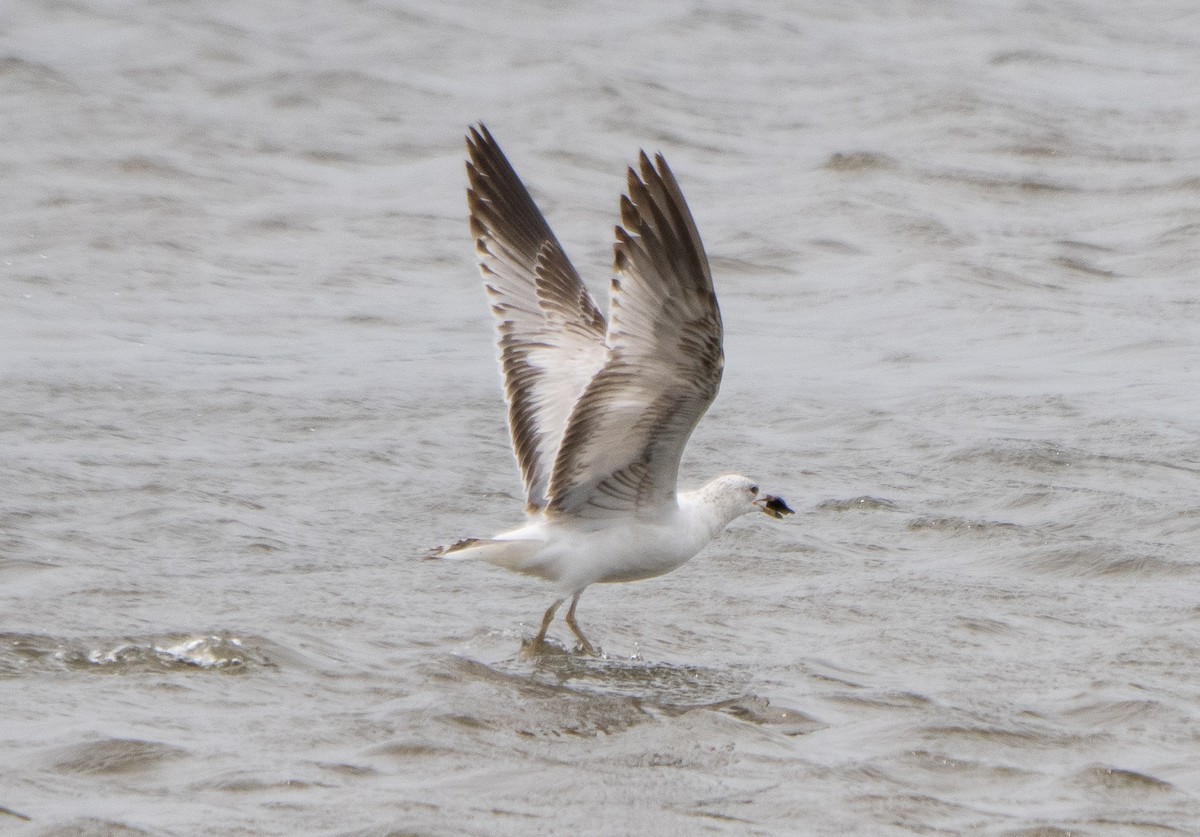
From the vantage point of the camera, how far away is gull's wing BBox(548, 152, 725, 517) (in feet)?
20.3

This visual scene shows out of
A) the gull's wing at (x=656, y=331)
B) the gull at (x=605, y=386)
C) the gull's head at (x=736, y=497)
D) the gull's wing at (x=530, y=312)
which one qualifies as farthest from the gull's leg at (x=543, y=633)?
the gull's wing at (x=656, y=331)

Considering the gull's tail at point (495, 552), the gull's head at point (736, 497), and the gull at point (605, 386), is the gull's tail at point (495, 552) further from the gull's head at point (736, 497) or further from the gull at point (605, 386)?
the gull's head at point (736, 497)

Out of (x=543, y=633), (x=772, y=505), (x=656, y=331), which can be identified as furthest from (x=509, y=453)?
(x=656, y=331)

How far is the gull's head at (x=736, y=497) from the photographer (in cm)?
732

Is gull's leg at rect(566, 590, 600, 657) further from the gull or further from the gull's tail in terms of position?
the gull's tail

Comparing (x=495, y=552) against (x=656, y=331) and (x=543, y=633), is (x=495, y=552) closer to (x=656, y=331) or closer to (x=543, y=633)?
(x=543, y=633)

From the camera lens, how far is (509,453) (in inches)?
375

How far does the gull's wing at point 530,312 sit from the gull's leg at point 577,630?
41cm

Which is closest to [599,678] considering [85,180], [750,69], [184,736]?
[184,736]

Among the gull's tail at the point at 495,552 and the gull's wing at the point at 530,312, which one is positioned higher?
the gull's wing at the point at 530,312

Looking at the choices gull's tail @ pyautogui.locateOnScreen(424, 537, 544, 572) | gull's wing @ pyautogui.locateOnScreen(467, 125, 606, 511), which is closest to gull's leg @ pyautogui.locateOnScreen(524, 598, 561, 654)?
gull's tail @ pyautogui.locateOnScreen(424, 537, 544, 572)

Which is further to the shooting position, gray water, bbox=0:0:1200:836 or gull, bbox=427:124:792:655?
gull, bbox=427:124:792:655

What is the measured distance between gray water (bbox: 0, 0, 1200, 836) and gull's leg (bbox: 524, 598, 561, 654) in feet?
0.35

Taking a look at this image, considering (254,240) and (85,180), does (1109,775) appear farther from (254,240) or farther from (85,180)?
(85,180)
